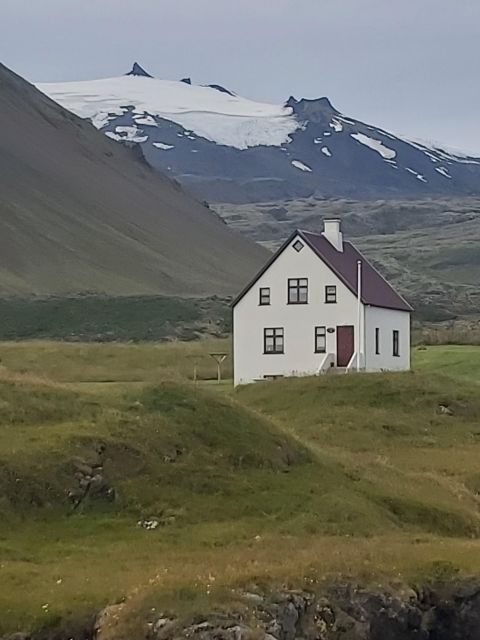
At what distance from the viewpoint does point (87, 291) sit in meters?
194

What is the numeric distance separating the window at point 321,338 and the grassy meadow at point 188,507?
27.4 meters

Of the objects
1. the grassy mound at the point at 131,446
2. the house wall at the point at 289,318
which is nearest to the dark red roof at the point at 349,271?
the house wall at the point at 289,318

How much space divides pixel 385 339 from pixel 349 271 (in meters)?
4.57

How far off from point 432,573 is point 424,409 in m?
30.4

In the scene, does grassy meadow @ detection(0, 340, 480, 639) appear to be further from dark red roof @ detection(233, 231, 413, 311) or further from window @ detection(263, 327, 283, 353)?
window @ detection(263, 327, 283, 353)

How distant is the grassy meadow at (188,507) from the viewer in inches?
961

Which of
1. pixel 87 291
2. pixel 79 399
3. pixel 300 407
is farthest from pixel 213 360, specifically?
pixel 87 291

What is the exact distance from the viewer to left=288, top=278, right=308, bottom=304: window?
246 feet

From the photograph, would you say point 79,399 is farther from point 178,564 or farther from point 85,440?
point 178,564

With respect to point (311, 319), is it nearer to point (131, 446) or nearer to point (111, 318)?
point (131, 446)

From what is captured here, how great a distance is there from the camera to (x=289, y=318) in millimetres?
75500

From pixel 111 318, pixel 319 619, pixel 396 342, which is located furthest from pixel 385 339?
pixel 111 318

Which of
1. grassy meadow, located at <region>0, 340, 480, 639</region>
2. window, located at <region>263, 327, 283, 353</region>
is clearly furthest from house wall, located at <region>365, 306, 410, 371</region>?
grassy meadow, located at <region>0, 340, 480, 639</region>

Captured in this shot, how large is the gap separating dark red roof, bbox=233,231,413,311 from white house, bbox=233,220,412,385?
0.27 feet
